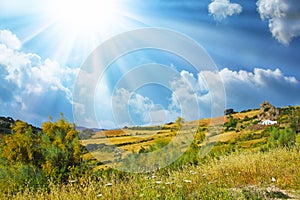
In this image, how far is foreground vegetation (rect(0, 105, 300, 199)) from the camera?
231 inches

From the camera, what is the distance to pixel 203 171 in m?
7.64

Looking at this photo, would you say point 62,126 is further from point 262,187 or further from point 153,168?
point 262,187

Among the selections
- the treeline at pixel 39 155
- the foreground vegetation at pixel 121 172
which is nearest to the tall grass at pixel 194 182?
the foreground vegetation at pixel 121 172

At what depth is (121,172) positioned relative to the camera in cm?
779

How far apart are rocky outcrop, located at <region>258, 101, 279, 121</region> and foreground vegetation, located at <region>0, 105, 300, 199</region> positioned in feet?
26.3

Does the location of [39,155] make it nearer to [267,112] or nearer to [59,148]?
[59,148]

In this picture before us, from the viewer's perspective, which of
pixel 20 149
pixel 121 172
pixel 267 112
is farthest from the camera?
pixel 267 112

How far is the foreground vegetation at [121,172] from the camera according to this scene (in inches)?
231

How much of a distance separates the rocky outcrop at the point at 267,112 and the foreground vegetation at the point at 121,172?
26.3 ft

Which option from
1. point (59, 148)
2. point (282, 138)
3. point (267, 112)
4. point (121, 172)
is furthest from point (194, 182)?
point (267, 112)

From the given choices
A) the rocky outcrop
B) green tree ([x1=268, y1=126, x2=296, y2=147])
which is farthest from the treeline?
the rocky outcrop

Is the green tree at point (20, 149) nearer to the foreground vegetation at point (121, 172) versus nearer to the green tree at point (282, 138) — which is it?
the foreground vegetation at point (121, 172)

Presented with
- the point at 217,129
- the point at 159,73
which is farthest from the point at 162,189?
the point at 217,129

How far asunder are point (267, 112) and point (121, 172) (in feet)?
37.7
